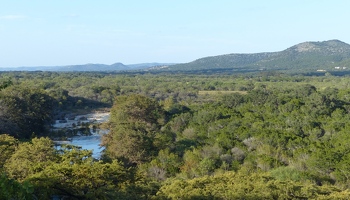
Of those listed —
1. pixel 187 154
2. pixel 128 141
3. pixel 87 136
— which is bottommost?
pixel 87 136

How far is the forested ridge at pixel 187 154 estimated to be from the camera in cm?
1544

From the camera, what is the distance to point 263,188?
15.7 m

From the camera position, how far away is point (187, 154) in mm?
27000

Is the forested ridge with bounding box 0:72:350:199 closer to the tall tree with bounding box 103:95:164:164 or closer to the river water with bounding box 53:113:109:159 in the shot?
the tall tree with bounding box 103:95:164:164

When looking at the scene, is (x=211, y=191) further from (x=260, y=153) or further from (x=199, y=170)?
(x=260, y=153)

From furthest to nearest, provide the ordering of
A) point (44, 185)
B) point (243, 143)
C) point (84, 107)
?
point (84, 107), point (243, 143), point (44, 185)

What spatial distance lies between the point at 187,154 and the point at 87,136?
20.4 metres

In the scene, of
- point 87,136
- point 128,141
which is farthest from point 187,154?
point 87,136

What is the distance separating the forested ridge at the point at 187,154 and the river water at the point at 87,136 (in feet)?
8.62

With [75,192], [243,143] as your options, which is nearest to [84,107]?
[243,143]

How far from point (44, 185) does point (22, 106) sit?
29.7 meters

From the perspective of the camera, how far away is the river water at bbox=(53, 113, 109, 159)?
3847 cm

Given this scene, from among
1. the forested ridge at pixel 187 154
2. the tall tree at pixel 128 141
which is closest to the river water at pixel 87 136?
the tall tree at pixel 128 141

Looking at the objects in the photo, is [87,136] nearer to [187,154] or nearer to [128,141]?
[128,141]
